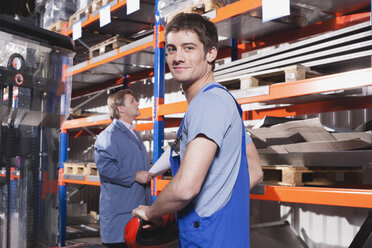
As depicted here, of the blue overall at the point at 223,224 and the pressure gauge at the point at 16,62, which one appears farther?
the pressure gauge at the point at 16,62

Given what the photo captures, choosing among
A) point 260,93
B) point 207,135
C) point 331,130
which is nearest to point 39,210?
point 207,135

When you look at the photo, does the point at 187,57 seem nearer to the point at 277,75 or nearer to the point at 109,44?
the point at 277,75

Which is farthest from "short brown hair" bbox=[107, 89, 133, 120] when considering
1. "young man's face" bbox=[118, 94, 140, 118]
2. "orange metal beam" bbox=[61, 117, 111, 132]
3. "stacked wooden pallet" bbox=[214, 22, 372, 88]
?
"stacked wooden pallet" bbox=[214, 22, 372, 88]

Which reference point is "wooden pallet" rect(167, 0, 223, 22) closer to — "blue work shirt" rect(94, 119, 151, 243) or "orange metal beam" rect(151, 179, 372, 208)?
"blue work shirt" rect(94, 119, 151, 243)

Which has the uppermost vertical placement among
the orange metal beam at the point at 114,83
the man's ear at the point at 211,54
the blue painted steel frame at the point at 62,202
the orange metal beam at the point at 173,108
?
the orange metal beam at the point at 114,83

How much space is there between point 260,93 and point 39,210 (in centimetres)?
183

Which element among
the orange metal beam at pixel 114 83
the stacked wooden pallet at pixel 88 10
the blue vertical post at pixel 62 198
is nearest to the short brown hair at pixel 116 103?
the stacked wooden pallet at pixel 88 10

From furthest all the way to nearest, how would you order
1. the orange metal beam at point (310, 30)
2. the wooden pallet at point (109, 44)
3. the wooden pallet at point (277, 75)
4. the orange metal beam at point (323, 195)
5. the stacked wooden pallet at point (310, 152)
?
the wooden pallet at point (109, 44), the orange metal beam at point (310, 30), the wooden pallet at point (277, 75), the stacked wooden pallet at point (310, 152), the orange metal beam at point (323, 195)

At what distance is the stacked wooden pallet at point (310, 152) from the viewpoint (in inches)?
106

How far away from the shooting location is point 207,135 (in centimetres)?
161

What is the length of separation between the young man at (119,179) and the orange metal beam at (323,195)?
1.70m

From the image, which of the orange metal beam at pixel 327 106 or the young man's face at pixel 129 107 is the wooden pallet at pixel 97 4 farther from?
the orange metal beam at pixel 327 106

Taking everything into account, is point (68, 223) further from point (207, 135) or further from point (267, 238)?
point (207, 135)

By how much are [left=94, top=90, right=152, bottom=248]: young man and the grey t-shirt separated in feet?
8.33
